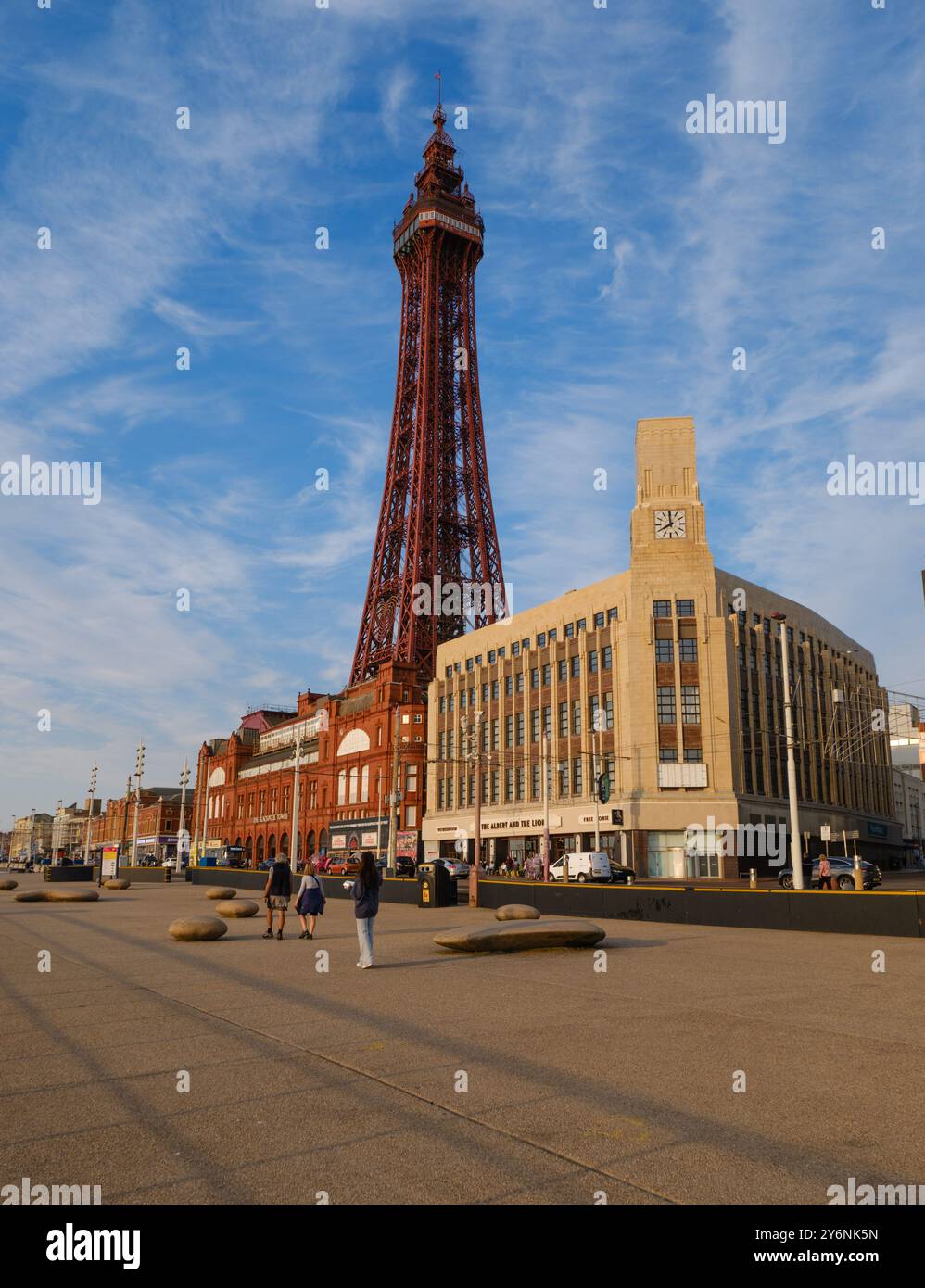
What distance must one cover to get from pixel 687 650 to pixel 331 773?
40692 mm

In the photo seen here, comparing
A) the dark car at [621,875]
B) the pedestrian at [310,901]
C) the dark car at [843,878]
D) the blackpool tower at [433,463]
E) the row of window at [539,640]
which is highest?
the blackpool tower at [433,463]

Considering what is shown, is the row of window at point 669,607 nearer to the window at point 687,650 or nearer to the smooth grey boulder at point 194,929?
the window at point 687,650

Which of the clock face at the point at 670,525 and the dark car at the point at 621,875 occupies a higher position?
the clock face at the point at 670,525

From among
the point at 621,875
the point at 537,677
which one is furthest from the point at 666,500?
the point at 621,875

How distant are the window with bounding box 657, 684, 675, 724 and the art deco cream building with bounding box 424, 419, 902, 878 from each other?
11cm

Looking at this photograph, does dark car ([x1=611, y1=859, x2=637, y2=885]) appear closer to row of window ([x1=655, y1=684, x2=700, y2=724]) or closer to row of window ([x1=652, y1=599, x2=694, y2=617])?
row of window ([x1=655, y1=684, x2=700, y2=724])

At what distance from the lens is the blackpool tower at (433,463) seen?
10219cm

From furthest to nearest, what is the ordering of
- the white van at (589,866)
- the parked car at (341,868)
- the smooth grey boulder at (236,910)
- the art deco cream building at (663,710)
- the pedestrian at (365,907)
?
the art deco cream building at (663,710) < the parked car at (341,868) < the white van at (589,866) < the smooth grey boulder at (236,910) < the pedestrian at (365,907)

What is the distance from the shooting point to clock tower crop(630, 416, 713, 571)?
6081 centimetres

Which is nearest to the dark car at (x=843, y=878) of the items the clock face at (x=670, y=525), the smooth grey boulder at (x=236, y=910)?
the smooth grey boulder at (x=236, y=910)

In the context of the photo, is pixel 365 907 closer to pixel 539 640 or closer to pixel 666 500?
pixel 666 500

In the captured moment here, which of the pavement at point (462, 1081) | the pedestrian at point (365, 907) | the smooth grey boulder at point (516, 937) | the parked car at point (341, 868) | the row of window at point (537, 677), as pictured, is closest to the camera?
the pavement at point (462, 1081)

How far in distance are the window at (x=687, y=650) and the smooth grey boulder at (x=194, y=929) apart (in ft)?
143
